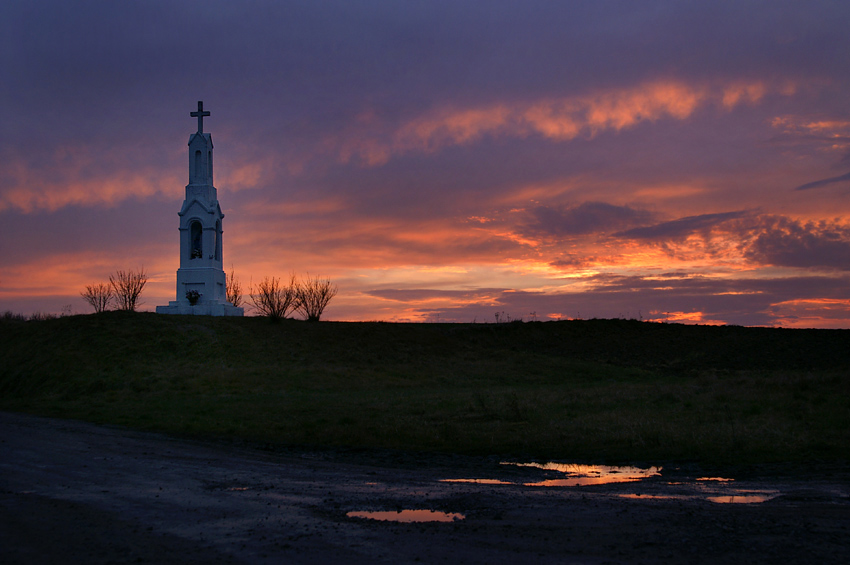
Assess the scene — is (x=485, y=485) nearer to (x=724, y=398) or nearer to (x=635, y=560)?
(x=635, y=560)

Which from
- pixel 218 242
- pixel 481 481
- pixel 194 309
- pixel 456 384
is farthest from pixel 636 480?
pixel 218 242

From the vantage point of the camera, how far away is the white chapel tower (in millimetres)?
45938

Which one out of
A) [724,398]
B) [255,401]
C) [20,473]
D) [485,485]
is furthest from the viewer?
[255,401]

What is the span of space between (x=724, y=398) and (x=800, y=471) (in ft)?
33.6

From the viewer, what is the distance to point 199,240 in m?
47.0

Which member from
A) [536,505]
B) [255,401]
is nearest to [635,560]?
[536,505]

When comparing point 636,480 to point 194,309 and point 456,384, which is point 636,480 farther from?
point 194,309

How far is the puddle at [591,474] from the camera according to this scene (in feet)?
38.0

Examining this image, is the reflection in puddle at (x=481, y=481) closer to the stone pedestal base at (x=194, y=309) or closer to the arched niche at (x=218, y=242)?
the stone pedestal base at (x=194, y=309)

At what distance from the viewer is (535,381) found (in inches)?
1485

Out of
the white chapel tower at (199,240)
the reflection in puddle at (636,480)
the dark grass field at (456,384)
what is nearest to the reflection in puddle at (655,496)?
the reflection in puddle at (636,480)

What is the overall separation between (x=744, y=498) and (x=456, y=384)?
2643cm

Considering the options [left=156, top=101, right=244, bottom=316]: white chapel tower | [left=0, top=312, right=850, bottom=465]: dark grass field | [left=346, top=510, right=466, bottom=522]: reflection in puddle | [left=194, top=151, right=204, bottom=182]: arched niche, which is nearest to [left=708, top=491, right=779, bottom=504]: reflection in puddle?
[left=0, top=312, right=850, bottom=465]: dark grass field

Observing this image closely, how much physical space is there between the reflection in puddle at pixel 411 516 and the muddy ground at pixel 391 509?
19cm
